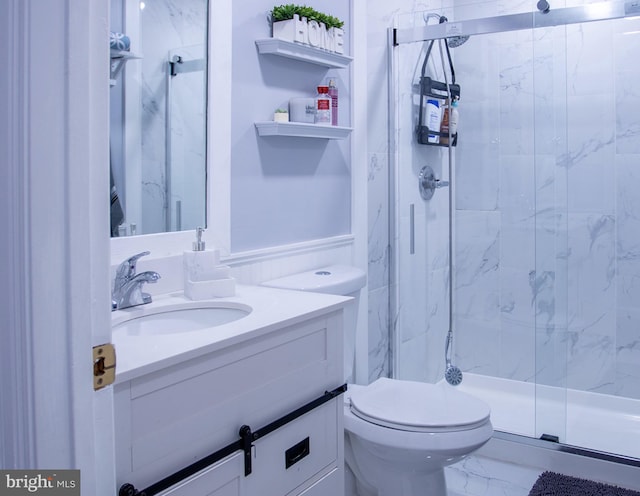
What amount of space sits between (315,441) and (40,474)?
904 mm

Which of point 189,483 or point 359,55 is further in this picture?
point 359,55

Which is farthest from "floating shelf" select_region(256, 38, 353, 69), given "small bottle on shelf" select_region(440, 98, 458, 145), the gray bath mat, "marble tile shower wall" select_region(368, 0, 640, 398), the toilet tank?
the gray bath mat

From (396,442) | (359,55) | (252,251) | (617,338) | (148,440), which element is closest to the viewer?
(148,440)

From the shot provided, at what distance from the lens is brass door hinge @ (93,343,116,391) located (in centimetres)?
86

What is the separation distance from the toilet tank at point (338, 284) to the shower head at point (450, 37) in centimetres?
136

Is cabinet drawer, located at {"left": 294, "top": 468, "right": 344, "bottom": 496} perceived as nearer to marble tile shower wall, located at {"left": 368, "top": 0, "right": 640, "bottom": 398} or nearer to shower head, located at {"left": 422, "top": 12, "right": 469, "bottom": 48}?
marble tile shower wall, located at {"left": 368, "top": 0, "right": 640, "bottom": 398}

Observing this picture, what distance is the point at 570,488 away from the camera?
8.14ft

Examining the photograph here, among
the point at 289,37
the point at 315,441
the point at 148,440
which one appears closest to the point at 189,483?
the point at 148,440

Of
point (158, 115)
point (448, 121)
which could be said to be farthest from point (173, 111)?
point (448, 121)

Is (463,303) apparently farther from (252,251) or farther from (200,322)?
(200,322)

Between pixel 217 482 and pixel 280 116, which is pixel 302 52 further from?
pixel 217 482

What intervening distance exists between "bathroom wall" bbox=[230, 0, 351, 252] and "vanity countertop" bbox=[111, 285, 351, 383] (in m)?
0.37

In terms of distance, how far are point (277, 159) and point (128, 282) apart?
33.2 inches

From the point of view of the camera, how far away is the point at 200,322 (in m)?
1.70
